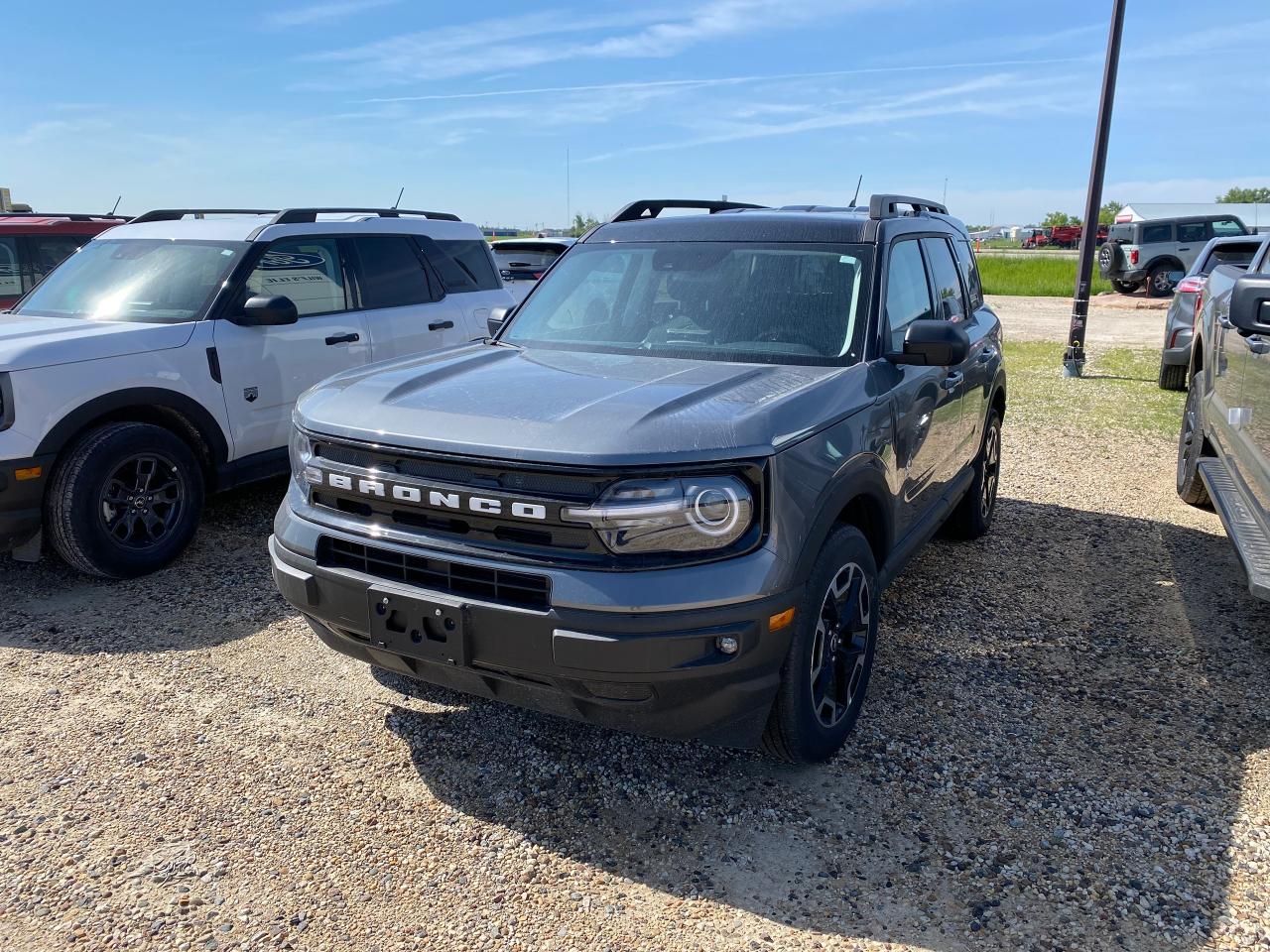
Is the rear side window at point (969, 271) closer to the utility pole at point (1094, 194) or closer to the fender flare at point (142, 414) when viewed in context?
the fender flare at point (142, 414)

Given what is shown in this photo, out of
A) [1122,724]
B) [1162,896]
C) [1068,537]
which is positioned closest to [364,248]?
[1068,537]

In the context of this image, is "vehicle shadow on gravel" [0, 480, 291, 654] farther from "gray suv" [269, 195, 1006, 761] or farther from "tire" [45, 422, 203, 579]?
"gray suv" [269, 195, 1006, 761]

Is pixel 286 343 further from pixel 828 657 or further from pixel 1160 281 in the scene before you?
pixel 1160 281

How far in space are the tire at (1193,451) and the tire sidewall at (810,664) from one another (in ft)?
12.5

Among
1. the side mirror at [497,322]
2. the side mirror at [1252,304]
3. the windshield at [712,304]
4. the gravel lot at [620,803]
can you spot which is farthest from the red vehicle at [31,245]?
the side mirror at [1252,304]

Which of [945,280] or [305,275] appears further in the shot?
[305,275]

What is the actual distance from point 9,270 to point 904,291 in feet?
25.1

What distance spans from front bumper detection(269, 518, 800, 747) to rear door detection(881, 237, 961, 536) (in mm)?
1303

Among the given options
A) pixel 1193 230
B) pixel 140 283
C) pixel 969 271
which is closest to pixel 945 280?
pixel 969 271

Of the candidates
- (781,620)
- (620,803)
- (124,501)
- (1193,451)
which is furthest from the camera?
(1193,451)

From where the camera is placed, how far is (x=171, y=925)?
2.62 meters

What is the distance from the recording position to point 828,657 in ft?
10.8

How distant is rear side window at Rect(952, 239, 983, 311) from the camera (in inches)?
215

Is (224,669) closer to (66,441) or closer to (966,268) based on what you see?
(66,441)
